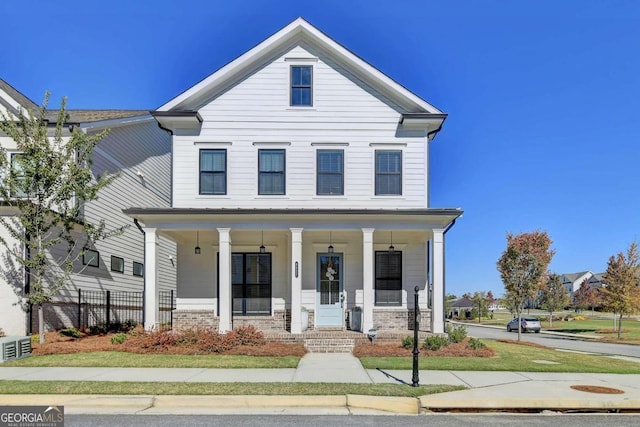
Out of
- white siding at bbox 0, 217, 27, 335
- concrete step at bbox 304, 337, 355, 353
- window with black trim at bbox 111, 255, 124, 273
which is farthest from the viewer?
window with black trim at bbox 111, 255, 124, 273

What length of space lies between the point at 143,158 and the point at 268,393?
18.0m

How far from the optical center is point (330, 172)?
17234 millimetres

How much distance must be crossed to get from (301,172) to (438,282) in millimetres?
6069

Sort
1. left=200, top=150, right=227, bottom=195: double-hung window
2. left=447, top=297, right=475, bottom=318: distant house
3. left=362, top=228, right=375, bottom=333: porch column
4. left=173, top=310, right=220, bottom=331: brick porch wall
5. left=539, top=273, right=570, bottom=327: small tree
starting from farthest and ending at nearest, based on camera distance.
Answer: left=447, top=297, right=475, bottom=318: distant house → left=539, top=273, right=570, bottom=327: small tree → left=200, top=150, right=227, bottom=195: double-hung window → left=173, top=310, right=220, bottom=331: brick porch wall → left=362, top=228, right=375, bottom=333: porch column

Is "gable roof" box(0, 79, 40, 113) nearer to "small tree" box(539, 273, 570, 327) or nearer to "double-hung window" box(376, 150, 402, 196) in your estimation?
"double-hung window" box(376, 150, 402, 196)

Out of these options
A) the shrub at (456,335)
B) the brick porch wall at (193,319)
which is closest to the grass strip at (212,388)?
the shrub at (456,335)

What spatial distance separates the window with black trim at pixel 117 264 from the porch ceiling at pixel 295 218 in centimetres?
628

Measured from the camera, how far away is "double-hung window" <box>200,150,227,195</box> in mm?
16984

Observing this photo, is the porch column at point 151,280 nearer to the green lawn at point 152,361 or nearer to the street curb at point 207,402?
the green lawn at point 152,361

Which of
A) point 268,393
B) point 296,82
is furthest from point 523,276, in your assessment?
point 268,393

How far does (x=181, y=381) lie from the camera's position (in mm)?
9555

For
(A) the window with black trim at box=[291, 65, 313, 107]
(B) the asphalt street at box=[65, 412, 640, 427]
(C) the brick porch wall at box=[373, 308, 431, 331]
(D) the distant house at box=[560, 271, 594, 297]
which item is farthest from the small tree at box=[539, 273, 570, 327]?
(D) the distant house at box=[560, 271, 594, 297]

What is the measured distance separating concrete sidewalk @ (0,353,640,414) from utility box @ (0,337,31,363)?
0.93 m

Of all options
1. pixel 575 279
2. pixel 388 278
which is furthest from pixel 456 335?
pixel 575 279
